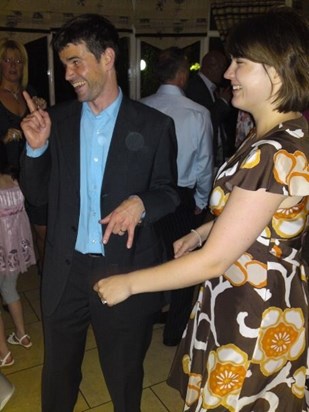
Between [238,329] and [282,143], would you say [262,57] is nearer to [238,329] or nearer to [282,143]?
[282,143]

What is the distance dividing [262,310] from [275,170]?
15.7 inches

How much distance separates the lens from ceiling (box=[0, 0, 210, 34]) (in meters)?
5.61

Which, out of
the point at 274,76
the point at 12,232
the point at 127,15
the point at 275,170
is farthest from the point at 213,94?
the point at 127,15

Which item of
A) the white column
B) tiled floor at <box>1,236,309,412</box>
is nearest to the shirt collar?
tiled floor at <box>1,236,309,412</box>

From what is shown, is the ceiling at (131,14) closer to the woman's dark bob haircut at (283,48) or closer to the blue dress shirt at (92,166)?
the blue dress shirt at (92,166)

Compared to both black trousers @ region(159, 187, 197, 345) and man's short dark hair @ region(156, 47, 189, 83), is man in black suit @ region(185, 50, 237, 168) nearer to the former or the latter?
man's short dark hair @ region(156, 47, 189, 83)

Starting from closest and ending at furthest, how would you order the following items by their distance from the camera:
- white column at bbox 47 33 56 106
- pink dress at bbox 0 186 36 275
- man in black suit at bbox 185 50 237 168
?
pink dress at bbox 0 186 36 275, man in black suit at bbox 185 50 237 168, white column at bbox 47 33 56 106

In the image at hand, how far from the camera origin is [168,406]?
2.12m

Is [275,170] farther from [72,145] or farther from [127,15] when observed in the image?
[127,15]

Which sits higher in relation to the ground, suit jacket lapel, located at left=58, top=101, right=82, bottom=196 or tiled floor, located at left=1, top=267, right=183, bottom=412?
suit jacket lapel, located at left=58, top=101, right=82, bottom=196

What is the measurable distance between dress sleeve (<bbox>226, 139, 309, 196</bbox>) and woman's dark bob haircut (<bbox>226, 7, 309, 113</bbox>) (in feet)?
0.45

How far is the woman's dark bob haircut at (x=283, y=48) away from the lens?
102cm

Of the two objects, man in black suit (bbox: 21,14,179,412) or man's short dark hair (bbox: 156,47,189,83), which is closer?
man in black suit (bbox: 21,14,179,412)

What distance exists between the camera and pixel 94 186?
1518 millimetres
